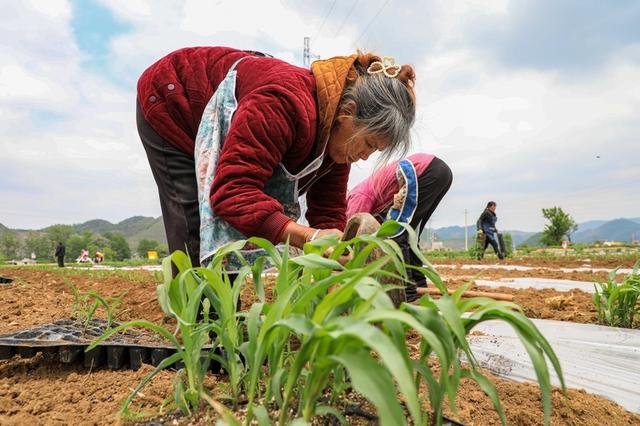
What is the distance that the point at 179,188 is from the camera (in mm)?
1727

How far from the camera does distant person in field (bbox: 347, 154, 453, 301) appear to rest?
2.74m

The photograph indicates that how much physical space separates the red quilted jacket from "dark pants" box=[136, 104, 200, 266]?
1.9 inches

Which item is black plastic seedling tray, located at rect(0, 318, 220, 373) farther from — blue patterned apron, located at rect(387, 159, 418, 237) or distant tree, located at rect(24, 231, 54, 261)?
distant tree, located at rect(24, 231, 54, 261)

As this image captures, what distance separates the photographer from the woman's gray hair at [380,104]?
60.2 inches

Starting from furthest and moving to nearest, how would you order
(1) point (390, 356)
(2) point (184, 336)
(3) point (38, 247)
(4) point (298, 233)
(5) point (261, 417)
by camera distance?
(3) point (38, 247) < (4) point (298, 233) < (2) point (184, 336) < (5) point (261, 417) < (1) point (390, 356)

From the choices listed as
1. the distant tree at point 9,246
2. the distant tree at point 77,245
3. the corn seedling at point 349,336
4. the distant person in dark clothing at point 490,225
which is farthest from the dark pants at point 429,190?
the distant tree at point 9,246

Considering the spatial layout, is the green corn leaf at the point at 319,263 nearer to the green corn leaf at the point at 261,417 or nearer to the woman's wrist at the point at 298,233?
the green corn leaf at the point at 261,417

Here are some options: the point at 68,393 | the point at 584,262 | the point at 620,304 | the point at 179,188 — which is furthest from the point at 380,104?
the point at 584,262

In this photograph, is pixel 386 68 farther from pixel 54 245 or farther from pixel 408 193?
pixel 54 245

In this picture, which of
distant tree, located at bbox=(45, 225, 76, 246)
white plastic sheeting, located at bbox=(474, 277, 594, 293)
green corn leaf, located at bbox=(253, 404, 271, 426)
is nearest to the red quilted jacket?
green corn leaf, located at bbox=(253, 404, 271, 426)

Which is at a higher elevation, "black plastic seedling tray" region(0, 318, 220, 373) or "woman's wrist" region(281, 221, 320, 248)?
"woman's wrist" region(281, 221, 320, 248)

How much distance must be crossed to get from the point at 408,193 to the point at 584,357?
4.47 ft

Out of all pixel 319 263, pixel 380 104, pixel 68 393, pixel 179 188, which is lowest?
pixel 68 393

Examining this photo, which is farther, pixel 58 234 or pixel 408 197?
pixel 58 234
